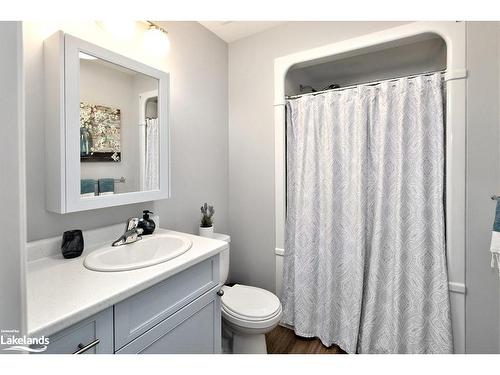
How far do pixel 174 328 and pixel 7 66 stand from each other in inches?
39.4

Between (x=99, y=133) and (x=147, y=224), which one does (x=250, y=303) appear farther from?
(x=99, y=133)

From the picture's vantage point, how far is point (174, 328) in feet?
3.29

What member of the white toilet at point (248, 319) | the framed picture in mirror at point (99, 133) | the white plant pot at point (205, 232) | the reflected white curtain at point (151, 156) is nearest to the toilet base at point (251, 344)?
the white toilet at point (248, 319)

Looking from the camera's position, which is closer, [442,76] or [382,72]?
[442,76]

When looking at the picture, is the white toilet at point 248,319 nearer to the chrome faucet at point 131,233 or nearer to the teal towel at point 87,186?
the chrome faucet at point 131,233

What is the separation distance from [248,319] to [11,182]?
4.45 ft

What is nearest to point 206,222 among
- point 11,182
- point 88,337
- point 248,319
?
point 248,319

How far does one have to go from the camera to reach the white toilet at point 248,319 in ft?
4.67

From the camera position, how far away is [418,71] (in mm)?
2246

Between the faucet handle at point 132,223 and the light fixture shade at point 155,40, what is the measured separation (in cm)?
101

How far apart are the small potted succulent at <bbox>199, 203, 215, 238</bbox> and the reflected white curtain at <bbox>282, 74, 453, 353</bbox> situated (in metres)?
0.61
